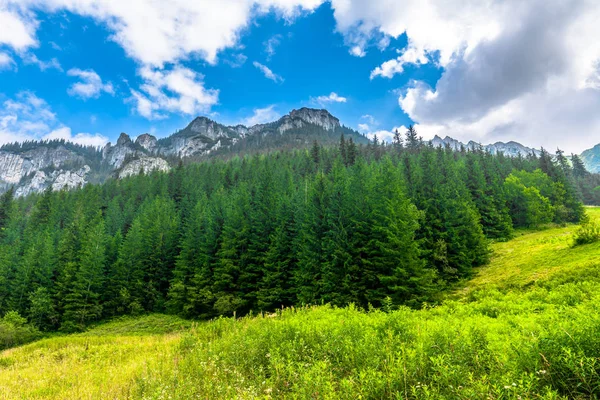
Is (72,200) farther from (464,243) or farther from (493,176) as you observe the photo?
(493,176)

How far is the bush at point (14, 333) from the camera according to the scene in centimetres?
2805

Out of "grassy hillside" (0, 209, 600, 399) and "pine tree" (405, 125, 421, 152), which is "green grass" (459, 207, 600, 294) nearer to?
"grassy hillside" (0, 209, 600, 399)

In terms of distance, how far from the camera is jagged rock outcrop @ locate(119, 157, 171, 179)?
156125 mm

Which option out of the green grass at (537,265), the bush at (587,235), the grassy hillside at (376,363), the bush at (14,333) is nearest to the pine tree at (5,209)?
the bush at (14,333)

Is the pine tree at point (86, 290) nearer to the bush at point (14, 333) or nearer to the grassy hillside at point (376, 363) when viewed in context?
the bush at point (14, 333)

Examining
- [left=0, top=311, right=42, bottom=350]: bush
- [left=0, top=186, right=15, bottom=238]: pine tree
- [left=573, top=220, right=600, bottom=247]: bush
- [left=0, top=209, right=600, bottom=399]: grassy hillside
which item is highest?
[left=0, top=186, right=15, bottom=238]: pine tree

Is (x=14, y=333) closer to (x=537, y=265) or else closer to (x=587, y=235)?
(x=537, y=265)

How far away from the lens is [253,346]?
23.9ft

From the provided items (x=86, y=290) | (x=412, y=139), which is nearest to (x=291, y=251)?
(x=86, y=290)

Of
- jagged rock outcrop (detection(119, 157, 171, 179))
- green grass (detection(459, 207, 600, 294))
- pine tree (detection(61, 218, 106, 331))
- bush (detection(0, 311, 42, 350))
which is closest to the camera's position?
green grass (detection(459, 207, 600, 294))

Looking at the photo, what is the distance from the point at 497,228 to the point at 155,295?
191ft

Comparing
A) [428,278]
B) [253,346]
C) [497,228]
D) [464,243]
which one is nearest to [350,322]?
[253,346]

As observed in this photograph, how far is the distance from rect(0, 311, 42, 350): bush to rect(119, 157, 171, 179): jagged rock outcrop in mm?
134088

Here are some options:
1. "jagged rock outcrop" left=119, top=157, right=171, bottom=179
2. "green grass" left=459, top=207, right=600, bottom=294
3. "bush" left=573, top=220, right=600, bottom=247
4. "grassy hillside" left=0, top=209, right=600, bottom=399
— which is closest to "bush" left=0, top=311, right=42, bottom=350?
"grassy hillside" left=0, top=209, right=600, bottom=399
